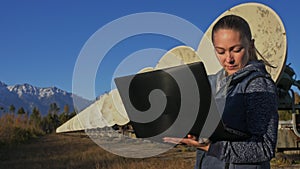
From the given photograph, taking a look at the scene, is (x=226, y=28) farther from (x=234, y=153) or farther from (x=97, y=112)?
(x=97, y=112)

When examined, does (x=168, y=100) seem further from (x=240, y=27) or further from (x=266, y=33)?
(x=266, y=33)

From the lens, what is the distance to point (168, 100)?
1.28 m

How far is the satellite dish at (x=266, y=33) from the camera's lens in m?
6.41

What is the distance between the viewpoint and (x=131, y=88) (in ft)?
4.43

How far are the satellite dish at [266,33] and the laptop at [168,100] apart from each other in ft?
16.1

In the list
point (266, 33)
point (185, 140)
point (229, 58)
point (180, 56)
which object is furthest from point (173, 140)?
point (180, 56)

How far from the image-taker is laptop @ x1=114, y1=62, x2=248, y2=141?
4.03 ft

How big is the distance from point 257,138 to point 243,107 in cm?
12

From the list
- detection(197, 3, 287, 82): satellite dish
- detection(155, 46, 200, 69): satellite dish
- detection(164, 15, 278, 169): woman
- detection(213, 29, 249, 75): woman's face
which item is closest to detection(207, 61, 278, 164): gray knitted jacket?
detection(164, 15, 278, 169): woman

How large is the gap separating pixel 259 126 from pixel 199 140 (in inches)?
8.6

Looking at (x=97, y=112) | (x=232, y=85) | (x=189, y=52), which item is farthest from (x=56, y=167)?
(x=97, y=112)

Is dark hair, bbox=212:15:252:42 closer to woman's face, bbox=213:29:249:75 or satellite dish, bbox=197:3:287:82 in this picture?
woman's face, bbox=213:29:249:75

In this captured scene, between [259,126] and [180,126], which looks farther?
[259,126]

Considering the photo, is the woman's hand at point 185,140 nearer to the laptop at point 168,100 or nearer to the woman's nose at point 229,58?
the laptop at point 168,100
